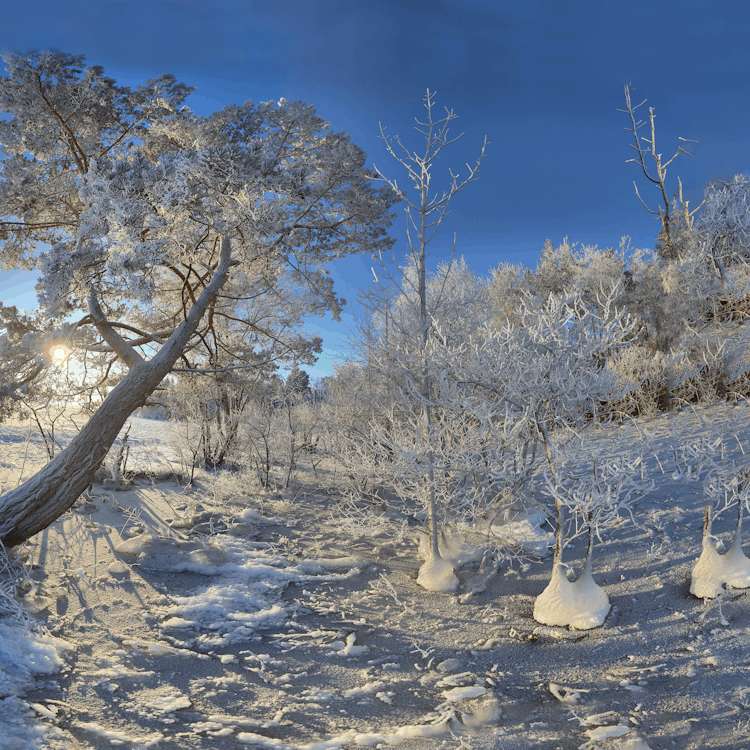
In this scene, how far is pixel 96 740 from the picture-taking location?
3.23 metres

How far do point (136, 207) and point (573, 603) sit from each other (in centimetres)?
639

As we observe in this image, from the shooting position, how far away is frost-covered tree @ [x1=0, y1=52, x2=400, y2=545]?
6129mm

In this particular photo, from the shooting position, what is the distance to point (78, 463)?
5906 millimetres

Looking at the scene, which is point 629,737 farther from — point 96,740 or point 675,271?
point 675,271

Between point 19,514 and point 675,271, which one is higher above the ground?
point 675,271

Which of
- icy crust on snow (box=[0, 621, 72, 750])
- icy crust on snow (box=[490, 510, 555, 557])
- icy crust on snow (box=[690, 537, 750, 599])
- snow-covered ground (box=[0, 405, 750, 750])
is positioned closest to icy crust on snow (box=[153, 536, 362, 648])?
snow-covered ground (box=[0, 405, 750, 750])

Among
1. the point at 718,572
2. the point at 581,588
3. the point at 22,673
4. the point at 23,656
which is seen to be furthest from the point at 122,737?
the point at 718,572

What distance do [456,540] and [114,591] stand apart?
403 centimetres

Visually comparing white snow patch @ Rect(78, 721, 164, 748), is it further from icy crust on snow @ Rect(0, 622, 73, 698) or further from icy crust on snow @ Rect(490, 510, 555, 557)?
icy crust on snow @ Rect(490, 510, 555, 557)

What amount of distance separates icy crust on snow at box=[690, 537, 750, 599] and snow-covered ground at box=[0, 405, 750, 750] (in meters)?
0.14

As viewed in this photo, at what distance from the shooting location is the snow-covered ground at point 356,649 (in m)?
3.44

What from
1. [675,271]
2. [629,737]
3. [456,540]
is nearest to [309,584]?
[456,540]

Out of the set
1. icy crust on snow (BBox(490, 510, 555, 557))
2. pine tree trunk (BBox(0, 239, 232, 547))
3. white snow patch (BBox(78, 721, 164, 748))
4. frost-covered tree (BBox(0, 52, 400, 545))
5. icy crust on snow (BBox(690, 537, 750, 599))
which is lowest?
white snow patch (BBox(78, 721, 164, 748))

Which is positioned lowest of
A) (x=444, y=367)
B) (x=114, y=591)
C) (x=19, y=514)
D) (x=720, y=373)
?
(x=114, y=591)
